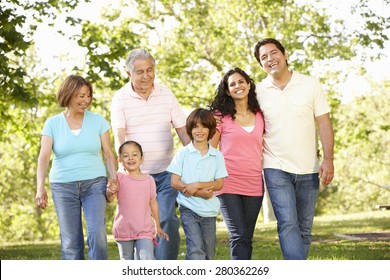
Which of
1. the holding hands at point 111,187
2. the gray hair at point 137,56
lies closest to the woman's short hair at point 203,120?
the gray hair at point 137,56

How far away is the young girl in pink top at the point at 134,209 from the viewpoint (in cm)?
661

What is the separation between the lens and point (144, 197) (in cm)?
669

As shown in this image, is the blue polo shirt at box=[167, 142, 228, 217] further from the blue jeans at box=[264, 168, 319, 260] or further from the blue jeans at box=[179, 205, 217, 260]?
the blue jeans at box=[264, 168, 319, 260]

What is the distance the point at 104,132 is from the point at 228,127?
1.10m

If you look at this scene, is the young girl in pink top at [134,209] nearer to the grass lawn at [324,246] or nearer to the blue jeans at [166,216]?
the blue jeans at [166,216]

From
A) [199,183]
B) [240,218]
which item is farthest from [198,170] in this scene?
[240,218]

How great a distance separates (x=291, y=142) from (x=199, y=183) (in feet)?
3.02

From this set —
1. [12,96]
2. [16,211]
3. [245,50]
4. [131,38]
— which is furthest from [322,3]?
[16,211]

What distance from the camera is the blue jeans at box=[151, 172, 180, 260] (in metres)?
6.97

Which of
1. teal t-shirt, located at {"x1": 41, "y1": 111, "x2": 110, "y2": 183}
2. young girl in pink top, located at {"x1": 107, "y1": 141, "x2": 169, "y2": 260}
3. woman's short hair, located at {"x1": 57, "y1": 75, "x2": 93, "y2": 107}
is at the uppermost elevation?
woman's short hair, located at {"x1": 57, "y1": 75, "x2": 93, "y2": 107}

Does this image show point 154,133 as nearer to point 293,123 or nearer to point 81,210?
point 81,210

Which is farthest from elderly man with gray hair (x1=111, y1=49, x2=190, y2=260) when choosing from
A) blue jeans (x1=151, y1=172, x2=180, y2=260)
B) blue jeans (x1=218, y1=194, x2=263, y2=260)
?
blue jeans (x1=218, y1=194, x2=263, y2=260)

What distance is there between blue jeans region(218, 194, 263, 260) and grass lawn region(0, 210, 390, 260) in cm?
347
